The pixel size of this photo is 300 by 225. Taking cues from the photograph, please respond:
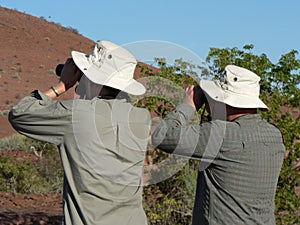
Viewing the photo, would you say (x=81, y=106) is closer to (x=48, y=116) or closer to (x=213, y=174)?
(x=48, y=116)

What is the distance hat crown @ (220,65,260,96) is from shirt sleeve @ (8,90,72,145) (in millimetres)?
885

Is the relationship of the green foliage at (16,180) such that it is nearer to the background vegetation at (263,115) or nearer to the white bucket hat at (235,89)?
the background vegetation at (263,115)

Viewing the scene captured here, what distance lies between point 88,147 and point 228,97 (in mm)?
803

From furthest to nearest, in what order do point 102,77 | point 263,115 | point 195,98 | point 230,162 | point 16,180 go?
point 16,180, point 263,115, point 195,98, point 230,162, point 102,77

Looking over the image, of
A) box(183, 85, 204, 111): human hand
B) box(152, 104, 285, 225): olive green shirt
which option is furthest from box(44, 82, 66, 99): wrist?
box(183, 85, 204, 111): human hand

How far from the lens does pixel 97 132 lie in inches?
128

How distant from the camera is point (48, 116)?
3156 millimetres

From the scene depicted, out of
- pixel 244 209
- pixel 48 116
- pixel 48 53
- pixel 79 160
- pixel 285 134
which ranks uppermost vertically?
pixel 48 116

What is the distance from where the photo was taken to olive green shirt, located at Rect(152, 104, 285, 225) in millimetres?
3332

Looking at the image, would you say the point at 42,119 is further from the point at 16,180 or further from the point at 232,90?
the point at 16,180

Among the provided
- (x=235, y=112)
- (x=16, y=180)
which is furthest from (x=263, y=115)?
(x=16, y=180)

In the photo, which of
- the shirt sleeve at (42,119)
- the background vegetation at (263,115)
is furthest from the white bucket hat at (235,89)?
the background vegetation at (263,115)

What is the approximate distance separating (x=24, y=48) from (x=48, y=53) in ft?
6.76

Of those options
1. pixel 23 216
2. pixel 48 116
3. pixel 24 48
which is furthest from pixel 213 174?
pixel 24 48
